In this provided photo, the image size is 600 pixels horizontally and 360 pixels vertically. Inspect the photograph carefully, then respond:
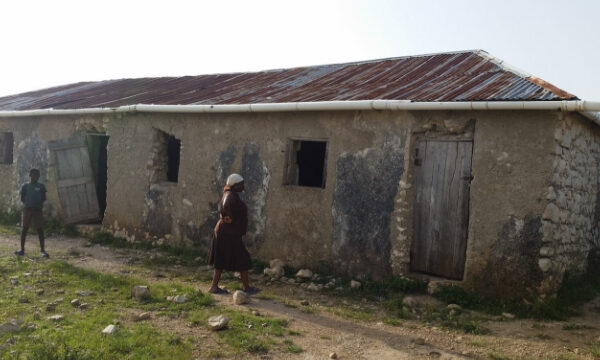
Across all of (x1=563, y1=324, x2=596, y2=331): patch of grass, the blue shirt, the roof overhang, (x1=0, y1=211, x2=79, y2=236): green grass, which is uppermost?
the roof overhang

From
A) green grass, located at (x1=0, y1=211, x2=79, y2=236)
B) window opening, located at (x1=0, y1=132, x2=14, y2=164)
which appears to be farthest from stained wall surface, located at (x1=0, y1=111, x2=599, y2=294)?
window opening, located at (x1=0, y1=132, x2=14, y2=164)

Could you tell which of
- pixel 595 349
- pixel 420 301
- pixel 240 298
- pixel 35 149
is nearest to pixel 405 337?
pixel 420 301

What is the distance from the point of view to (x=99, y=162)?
11117mm

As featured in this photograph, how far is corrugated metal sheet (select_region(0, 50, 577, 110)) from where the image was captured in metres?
6.19

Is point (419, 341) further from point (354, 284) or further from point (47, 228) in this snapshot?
point (47, 228)

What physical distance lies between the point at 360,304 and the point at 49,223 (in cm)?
721

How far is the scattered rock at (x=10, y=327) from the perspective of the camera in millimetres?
4293

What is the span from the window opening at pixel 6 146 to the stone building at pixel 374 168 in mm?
2611

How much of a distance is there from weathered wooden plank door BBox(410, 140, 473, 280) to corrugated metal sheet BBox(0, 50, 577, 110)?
72 centimetres

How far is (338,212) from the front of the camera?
22.8 ft

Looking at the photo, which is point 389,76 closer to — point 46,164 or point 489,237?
point 489,237

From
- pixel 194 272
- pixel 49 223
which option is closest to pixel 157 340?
pixel 194 272

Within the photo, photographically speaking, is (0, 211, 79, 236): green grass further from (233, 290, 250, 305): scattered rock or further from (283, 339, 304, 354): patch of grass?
(283, 339, 304, 354): patch of grass

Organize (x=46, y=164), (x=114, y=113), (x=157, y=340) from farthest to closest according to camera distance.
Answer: (x=46, y=164) < (x=114, y=113) < (x=157, y=340)
